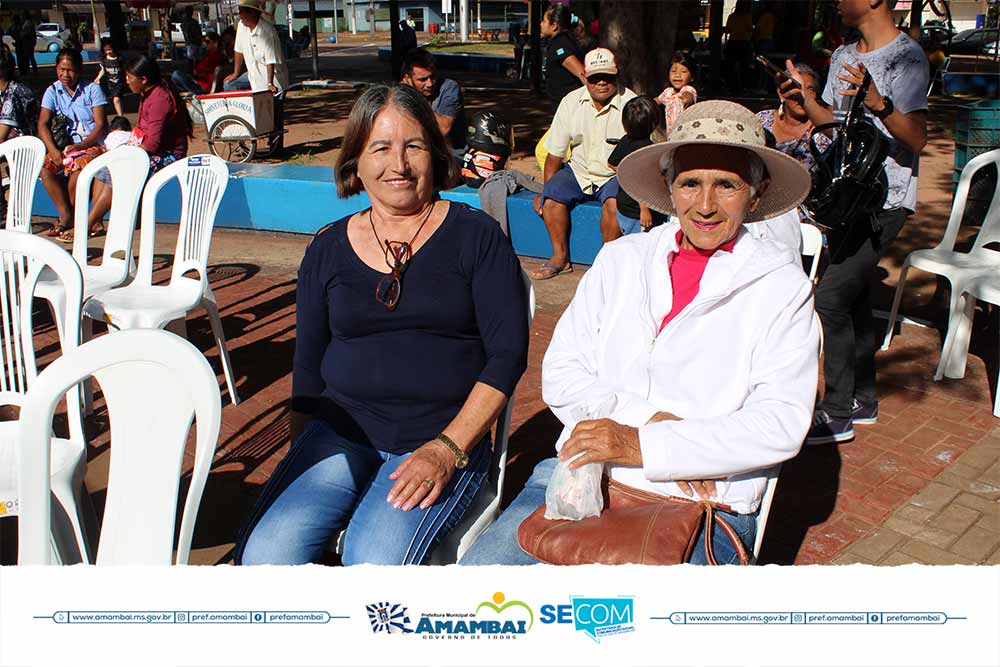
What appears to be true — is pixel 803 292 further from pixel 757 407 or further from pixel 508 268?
pixel 508 268

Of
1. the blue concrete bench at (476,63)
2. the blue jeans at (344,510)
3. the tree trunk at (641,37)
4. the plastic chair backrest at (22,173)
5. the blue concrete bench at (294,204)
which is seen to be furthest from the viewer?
the blue concrete bench at (476,63)

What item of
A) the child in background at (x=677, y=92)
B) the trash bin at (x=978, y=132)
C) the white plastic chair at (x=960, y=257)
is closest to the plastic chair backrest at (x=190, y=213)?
the white plastic chair at (x=960, y=257)

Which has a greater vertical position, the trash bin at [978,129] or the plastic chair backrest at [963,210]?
the trash bin at [978,129]

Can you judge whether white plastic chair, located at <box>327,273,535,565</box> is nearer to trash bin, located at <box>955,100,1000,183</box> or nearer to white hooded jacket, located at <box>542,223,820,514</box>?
white hooded jacket, located at <box>542,223,820,514</box>

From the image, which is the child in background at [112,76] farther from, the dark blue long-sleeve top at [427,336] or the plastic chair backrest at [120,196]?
the dark blue long-sleeve top at [427,336]

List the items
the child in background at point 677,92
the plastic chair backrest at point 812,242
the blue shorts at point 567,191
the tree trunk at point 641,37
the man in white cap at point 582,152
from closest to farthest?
1. the plastic chair backrest at point 812,242
2. the man in white cap at point 582,152
3. the blue shorts at point 567,191
4. the child in background at point 677,92
5. the tree trunk at point 641,37

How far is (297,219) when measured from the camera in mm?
8203

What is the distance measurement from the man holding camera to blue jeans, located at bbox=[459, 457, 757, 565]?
1.96 meters

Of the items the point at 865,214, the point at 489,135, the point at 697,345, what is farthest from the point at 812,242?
the point at 489,135

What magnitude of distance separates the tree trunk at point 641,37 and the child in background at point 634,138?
2580 mm

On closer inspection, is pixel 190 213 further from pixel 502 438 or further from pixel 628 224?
pixel 628 224

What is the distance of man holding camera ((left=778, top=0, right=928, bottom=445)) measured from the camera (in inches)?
151

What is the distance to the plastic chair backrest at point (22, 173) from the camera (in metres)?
4.97

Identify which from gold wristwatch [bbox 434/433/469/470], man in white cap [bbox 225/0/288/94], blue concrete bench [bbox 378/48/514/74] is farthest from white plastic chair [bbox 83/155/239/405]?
blue concrete bench [bbox 378/48/514/74]
